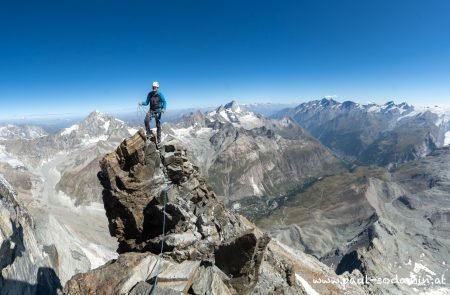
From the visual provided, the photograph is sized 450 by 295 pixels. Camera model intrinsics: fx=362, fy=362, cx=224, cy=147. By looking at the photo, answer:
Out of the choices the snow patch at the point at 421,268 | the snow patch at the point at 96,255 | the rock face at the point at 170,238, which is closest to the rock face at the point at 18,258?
the rock face at the point at 170,238

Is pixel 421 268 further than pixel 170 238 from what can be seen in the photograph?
Yes

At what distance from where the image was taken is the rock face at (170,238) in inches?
779

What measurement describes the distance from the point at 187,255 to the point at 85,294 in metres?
7.34

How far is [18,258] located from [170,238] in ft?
43.1

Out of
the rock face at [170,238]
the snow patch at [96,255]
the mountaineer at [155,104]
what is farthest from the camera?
the snow patch at [96,255]

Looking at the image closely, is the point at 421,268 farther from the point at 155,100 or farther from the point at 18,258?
the point at 18,258

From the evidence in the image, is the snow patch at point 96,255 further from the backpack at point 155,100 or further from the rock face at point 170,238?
the backpack at point 155,100

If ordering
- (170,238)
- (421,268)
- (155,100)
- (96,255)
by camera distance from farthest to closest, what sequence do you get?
(421,268) < (96,255) < (155,100) < (170,238)

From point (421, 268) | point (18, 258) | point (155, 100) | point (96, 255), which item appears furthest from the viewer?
point (421, 268)

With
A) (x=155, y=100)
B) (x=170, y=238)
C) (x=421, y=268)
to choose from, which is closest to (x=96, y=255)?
(x=170, y=238)

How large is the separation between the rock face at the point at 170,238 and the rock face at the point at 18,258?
24.7ft

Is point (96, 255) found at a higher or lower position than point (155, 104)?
lower

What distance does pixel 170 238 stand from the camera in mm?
25453

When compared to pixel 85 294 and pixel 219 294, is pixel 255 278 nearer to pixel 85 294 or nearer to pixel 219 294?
pixel 219 294
